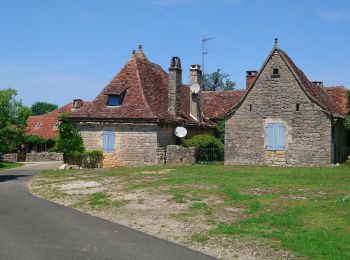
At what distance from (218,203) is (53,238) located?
18.8ft

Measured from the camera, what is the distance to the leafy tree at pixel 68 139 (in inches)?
1210

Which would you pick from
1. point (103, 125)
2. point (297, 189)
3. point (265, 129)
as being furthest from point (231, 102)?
point (297, 189)

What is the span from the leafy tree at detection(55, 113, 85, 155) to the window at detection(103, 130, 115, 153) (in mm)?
1600

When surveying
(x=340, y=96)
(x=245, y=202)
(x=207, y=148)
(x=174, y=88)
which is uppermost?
(x=174, y=88)

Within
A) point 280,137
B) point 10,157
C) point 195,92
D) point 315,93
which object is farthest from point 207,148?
point 10,157

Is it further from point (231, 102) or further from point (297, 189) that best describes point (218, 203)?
point (231, 102)

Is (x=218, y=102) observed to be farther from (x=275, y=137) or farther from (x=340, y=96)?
(x=275, y=137)

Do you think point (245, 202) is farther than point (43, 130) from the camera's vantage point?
No

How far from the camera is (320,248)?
9.28m

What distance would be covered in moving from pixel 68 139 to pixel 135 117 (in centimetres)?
476

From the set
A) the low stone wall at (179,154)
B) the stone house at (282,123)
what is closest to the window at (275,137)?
the stone house at (282,123)

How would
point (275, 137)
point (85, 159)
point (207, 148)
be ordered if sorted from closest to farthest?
point (275, 137) < point (85, 159) < point (207, 148)

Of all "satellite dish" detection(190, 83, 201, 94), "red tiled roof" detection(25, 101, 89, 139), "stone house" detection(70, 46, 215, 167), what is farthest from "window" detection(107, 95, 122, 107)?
"red tiled roof" detection(25, 101, 89, 139)

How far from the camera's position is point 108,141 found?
30.9m
